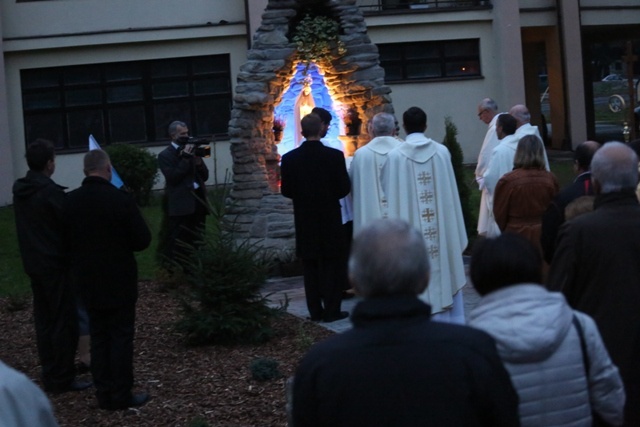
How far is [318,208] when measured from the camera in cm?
1010

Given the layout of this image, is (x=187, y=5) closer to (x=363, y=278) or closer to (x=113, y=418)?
(x=113, y=418)

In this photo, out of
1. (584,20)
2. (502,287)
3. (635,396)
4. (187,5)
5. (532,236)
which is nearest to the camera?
(502,287)

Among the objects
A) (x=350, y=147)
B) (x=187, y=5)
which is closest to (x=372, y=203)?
(x=350, y=147)

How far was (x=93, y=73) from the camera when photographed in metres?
26.2

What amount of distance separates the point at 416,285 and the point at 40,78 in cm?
2393

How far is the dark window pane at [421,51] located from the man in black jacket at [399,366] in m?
24.6

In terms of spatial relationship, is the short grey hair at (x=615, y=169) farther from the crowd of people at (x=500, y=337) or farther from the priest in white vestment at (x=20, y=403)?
the priest in white vestment at (x=20, y=403)

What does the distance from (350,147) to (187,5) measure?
1308 centimetres

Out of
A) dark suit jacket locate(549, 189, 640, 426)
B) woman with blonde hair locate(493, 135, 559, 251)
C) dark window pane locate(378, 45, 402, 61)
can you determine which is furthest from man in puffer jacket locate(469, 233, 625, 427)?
dark window pane locate(378, 45, 402, 61)

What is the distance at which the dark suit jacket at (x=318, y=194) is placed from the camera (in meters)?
10.0

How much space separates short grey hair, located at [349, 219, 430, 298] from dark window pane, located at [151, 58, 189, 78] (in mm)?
23480

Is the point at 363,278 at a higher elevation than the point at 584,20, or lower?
lower

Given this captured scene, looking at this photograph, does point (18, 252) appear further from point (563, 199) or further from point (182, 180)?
point (563, 199)

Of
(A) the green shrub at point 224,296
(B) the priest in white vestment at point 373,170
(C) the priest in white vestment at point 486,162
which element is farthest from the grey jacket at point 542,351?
(C) the priest in white vestment at point 486,162
